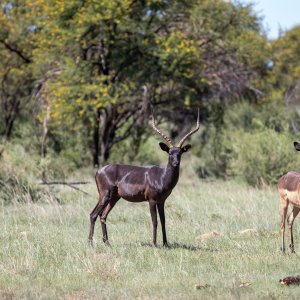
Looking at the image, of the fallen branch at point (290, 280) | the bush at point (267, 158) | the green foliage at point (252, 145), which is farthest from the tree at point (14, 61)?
the fallen branch at point (290, 280)

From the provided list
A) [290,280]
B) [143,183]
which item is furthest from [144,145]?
[290,280]

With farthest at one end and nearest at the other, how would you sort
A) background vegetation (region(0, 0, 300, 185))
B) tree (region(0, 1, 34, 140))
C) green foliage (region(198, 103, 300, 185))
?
tree (region(0, 1, 34, 140)) < background vegetation (region(0, 0, 300, 185)) < green foliage (region(198, 103, 300, 185))

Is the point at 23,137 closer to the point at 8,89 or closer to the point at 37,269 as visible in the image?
the point at 8,89

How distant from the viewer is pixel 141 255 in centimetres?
1012

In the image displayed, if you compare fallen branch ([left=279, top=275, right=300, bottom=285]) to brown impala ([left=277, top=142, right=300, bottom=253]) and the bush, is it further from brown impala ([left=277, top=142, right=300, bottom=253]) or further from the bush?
the bush

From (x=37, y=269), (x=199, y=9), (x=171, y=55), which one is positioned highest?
(x=199, y=9)

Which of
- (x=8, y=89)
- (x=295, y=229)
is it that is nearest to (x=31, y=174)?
(x=295, y=229)

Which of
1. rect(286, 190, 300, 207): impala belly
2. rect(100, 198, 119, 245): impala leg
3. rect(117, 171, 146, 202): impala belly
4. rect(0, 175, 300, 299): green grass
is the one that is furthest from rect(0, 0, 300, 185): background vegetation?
rect(286, 190, 300, 207): impala belly

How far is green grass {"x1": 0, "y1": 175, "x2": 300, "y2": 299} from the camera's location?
27.2 ft

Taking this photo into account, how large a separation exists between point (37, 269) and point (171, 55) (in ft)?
50.6

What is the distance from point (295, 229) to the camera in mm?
12672

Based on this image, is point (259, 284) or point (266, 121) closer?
point (259, 284)

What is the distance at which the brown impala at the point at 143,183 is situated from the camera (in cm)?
1117

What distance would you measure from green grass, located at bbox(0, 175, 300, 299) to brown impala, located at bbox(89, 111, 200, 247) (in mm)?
557
